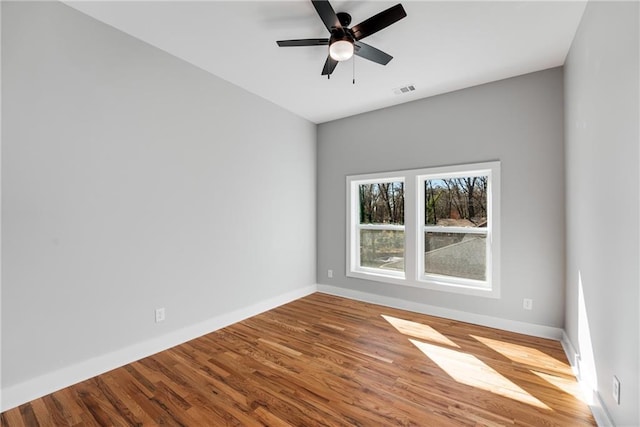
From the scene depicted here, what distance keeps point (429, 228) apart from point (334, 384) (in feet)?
7.73

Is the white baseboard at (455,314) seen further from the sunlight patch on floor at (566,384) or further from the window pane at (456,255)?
the sunlight patch on floor at (566,384)

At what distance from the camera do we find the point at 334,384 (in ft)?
6.84

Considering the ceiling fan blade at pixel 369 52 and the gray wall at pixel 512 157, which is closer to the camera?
the ceiling fan blade at pixel 369 52

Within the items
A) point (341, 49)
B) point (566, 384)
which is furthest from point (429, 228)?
point (341, 49)

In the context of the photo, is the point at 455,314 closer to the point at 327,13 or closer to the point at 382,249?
the point at 382,249

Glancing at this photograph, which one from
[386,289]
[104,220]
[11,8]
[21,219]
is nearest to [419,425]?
[386,289]

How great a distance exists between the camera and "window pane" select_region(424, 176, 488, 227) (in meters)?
3.35

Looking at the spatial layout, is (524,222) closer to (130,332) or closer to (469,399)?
(469,399)

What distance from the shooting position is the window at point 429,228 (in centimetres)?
328

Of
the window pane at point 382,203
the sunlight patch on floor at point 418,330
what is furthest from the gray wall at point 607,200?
the window pane at point 382,203

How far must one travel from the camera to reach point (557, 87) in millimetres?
2824

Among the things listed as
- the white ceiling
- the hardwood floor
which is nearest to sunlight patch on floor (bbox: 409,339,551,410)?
the hardwood floor

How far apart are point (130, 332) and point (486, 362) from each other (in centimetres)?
311

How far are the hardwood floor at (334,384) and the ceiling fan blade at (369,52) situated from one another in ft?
8.61
